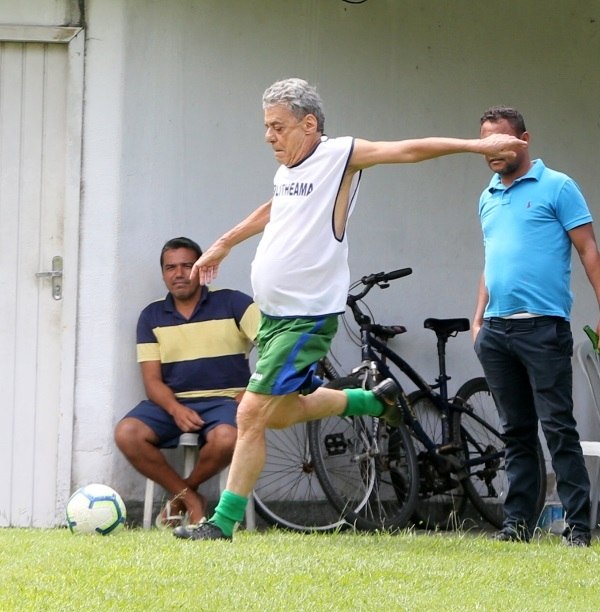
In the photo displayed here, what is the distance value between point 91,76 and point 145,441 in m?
2.13

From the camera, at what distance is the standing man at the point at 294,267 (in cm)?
579

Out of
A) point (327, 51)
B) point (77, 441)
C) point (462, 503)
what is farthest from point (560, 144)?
point (77, 441)

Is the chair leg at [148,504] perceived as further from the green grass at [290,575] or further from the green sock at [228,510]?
the green sock at [228,510]

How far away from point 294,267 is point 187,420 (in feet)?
6.27

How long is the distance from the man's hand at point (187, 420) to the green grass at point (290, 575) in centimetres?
128

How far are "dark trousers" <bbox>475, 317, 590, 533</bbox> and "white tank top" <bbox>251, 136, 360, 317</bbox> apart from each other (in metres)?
0.96

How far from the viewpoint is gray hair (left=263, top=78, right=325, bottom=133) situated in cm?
582

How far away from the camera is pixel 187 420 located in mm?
7391

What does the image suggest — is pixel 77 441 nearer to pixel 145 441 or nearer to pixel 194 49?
pixel 145 441

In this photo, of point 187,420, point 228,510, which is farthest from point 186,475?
point 228,510

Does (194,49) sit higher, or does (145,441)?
(194,49)

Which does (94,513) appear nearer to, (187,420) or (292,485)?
(187,420)

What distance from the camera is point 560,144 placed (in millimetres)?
8484

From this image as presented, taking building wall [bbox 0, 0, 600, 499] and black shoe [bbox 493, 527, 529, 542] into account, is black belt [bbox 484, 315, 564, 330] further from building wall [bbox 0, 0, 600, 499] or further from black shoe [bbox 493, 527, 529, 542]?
building wall [bbox 0, 0, 600, 499]
